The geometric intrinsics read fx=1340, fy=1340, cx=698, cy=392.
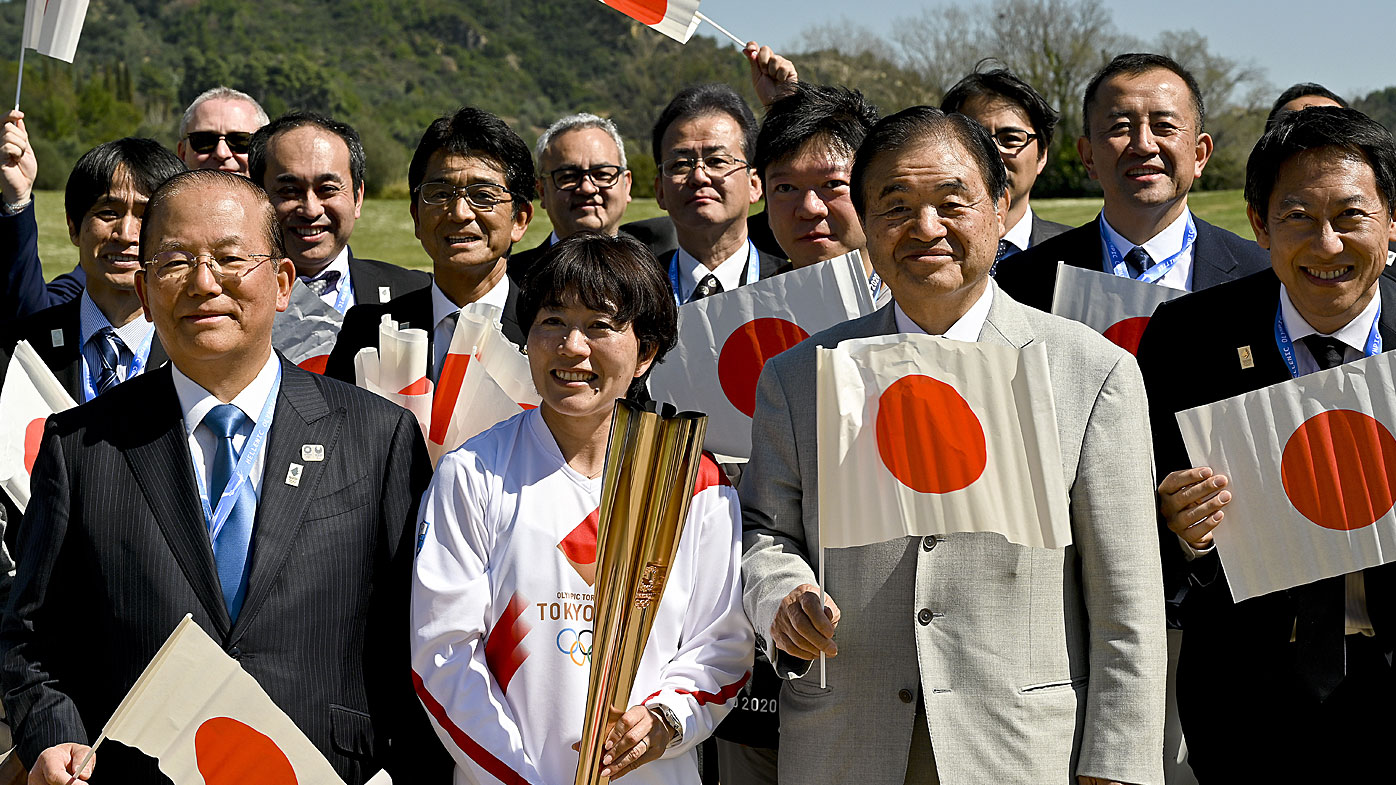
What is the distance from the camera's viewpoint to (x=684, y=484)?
3092 mm

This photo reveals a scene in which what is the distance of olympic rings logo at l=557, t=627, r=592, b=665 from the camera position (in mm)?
3340

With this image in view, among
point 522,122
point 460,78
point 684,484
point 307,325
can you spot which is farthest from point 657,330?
point 460,78

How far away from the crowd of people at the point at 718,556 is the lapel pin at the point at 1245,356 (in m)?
0.01

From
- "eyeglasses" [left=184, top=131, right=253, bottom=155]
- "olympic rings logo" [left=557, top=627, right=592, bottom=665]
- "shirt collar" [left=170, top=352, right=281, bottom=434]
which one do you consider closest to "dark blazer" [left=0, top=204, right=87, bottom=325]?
"eyeglasses" [left=184, top=131, right=253, bottom=155]

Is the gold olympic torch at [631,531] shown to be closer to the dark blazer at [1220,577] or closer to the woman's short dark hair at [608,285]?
the woman's short dark hair at [608,285]

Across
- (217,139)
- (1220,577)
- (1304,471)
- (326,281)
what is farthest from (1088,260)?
(217,139)

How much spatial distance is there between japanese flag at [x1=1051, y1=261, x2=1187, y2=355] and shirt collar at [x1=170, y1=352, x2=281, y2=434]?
256 cm

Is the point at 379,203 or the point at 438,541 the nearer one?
the point at 438,541

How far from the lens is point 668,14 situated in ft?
20.6

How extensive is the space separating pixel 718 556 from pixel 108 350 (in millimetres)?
2753

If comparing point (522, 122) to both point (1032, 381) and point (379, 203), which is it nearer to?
point (379, 203)

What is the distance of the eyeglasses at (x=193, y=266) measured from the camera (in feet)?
11.4

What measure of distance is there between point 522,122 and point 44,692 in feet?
296

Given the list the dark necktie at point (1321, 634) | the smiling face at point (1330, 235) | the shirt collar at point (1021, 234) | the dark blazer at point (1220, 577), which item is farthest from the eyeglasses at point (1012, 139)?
the dark necktie at point (1321, 634)
